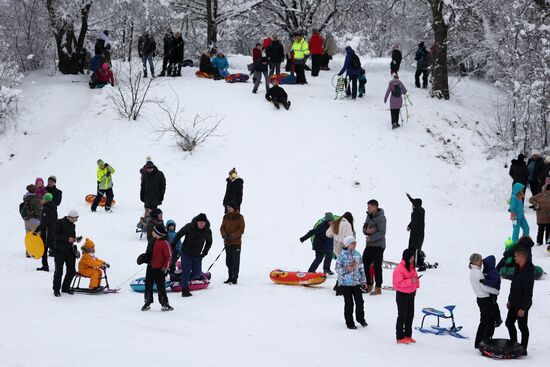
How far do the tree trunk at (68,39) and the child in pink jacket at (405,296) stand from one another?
22306 millimetres

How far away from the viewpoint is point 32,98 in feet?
92.9

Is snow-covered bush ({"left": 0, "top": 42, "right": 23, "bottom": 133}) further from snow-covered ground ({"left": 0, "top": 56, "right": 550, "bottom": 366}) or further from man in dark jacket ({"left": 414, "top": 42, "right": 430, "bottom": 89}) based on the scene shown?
man in dark jacket ({"left": 414, "top": 42, "right": 430, "bottom": 89})

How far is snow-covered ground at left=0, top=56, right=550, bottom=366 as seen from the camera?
9.93m

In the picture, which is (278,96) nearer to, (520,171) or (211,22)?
(211,22)

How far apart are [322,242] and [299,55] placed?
13869 millimetres

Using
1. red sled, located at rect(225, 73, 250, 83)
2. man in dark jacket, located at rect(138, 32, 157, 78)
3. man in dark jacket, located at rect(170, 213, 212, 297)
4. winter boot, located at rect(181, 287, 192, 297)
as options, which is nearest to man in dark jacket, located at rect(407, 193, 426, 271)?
man in dark jacket, located at rect(170, 213, 212, 297)

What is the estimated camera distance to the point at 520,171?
20.9 metres

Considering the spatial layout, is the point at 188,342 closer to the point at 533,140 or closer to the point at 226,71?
the point at 533,140

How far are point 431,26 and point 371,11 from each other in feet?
15.6

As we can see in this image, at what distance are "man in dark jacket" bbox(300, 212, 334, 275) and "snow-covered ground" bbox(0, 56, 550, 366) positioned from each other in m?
0.48

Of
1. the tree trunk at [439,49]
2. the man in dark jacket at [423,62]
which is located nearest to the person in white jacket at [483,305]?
the tree trunk at [439,49]

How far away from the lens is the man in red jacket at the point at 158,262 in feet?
37.9

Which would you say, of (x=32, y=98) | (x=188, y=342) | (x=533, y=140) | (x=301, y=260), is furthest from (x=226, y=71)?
(x=188, y=342)

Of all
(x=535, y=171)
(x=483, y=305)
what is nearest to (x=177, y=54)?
(x=535, y=171)
